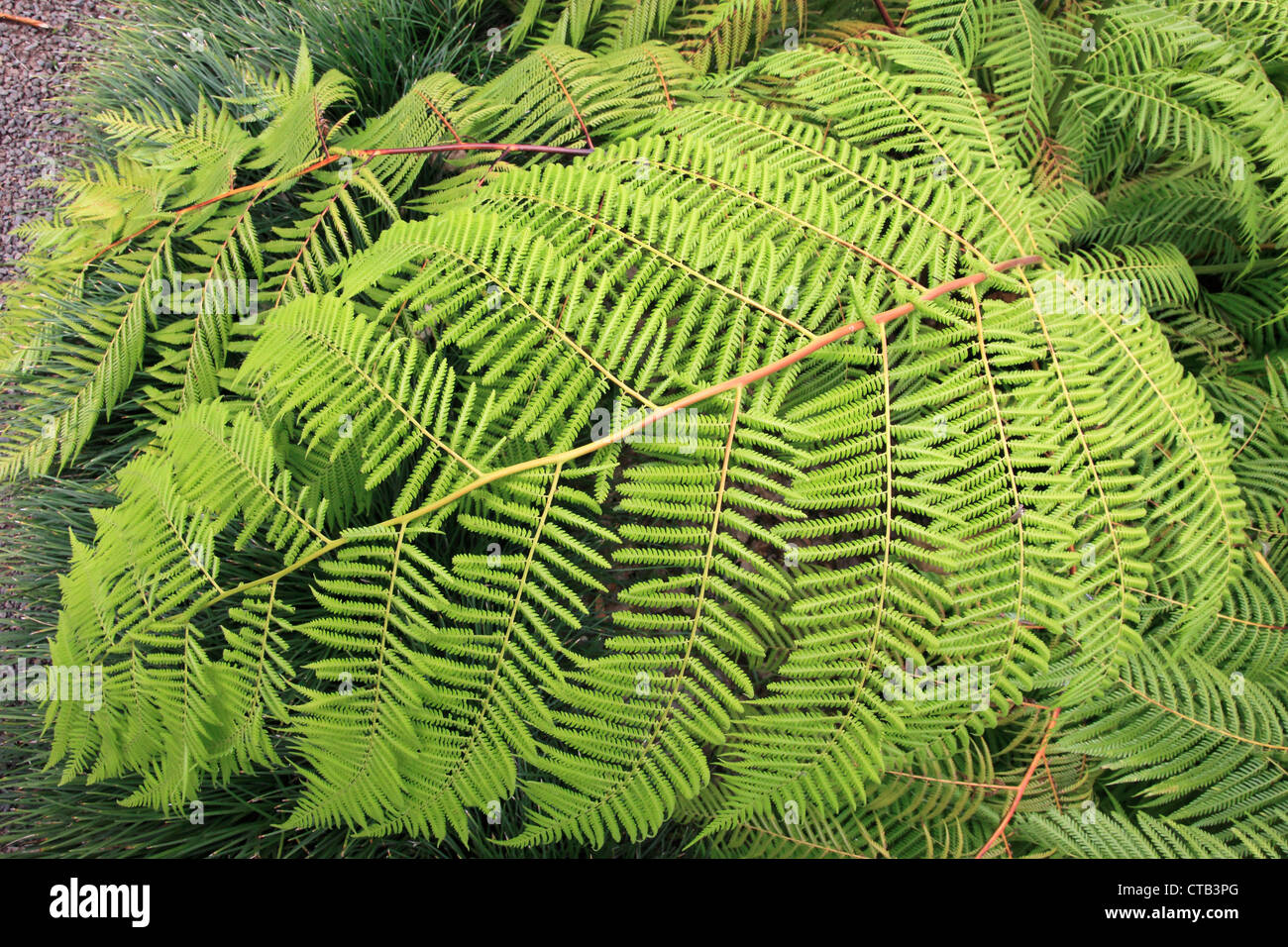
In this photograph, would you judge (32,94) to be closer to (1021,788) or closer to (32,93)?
(32,93)

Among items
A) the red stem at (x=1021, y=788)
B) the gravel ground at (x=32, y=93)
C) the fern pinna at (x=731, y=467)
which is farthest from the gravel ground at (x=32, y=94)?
the red stem at (x=1021, y=788)

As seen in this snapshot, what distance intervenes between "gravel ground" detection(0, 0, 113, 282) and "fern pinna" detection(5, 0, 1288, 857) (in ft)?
4.57

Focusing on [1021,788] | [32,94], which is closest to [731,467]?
[1021,788]

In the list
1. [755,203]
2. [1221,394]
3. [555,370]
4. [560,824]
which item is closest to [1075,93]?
[1221,394]

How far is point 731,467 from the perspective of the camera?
1.41m

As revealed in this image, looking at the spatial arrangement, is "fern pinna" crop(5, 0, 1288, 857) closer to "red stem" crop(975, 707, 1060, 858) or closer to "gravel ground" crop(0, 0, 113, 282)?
"red stem" crop(975, 707, 1060, 858)

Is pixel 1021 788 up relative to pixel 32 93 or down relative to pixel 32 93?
down

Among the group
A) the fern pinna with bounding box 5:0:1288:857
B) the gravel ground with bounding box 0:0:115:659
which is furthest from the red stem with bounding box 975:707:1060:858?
the gravel ground with bounding box 0:0:115:659

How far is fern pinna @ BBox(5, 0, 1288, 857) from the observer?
1.41 metres

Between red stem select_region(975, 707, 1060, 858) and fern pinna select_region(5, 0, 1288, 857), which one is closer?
fern pinna select_region(5, 0, 1288, 857)

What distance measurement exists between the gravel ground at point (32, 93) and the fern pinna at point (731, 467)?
1393mm

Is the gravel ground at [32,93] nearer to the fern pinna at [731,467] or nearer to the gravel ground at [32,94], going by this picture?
the gravel ground at [32,94]

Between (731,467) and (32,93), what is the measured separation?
12.1 feet

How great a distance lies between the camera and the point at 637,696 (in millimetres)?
1401
